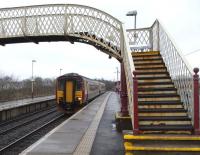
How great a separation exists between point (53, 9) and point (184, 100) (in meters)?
11.8

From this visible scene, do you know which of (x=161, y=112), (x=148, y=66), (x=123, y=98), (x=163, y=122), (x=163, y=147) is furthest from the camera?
(x=123, y=98)

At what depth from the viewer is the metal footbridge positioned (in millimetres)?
7980

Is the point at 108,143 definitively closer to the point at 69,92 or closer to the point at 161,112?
the point at 161,112

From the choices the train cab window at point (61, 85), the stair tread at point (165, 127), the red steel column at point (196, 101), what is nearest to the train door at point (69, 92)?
the train cab window at point (61, 85)

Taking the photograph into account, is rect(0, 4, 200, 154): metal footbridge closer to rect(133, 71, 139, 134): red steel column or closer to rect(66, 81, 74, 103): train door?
rect(133, 71, 139, 134): red steel column

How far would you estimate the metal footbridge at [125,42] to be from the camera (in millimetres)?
7980

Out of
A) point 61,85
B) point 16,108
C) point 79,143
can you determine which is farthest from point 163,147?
point 16,108

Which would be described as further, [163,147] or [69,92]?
[69,92]

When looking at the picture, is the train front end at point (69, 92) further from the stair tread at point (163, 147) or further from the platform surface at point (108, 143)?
the stair tread at point (163, 147)

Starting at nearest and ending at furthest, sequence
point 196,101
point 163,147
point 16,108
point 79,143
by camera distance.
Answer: point 163,147 → point 196,101 → point 79,143 → point 16,108

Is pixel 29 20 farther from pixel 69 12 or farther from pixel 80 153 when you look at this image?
pixel 80 153

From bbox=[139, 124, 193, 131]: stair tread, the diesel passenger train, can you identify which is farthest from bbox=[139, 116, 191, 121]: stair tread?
the diesel passenger train

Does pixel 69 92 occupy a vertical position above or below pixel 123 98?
above

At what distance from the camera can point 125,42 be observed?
10.9 meters
